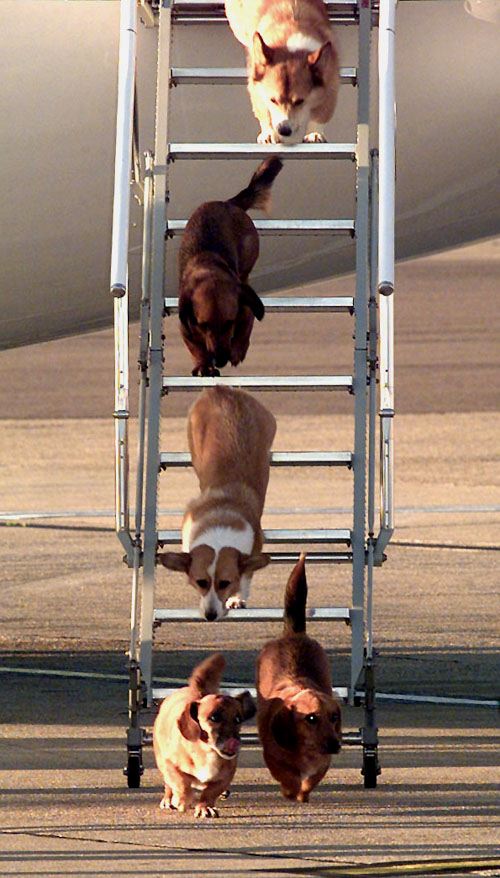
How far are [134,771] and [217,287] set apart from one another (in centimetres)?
200

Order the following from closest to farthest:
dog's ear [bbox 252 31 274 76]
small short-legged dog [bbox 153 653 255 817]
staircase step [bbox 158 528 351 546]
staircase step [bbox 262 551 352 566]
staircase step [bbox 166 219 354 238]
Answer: small short-legged dog [bbox 153 653 255 817] → staircase step [bbox 158 528 351 546] → dog's ear [bbox 252 31 274 76] → staircase step [bbox 262 551 352 566] → staircase step [bbox 166 219 354 238]

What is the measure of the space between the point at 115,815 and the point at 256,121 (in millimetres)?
3611

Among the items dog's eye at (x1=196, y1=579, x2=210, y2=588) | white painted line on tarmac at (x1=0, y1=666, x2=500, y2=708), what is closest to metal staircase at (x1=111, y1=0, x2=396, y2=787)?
dog's eye at (x1=196, y1=579, x2=210, y2=588)

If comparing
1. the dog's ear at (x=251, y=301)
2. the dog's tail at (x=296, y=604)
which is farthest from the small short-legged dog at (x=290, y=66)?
the dog's tail at (x=296, y=604)

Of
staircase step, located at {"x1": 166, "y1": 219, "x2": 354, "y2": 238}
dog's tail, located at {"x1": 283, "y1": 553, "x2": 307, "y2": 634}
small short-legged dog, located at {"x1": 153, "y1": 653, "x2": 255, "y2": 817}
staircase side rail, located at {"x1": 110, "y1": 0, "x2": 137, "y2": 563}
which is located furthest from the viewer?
staircase step, located at {"x1": 166, "y1": 219, "x2": 354, "y2": 238}

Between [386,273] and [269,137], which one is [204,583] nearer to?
[386,273]

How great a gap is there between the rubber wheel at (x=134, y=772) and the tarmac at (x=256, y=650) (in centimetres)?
7

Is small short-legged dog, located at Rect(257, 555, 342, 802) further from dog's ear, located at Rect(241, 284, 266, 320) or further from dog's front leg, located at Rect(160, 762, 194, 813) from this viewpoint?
dog's ear, located at Rect(241, 284, 266, 320)

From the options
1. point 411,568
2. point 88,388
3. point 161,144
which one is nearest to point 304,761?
point 161,144

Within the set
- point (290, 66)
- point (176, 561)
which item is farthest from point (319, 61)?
point (176, 561)

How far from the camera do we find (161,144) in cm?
803

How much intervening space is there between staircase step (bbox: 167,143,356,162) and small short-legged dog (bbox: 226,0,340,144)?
5cm

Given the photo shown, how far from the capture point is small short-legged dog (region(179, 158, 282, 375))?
25.0 feet

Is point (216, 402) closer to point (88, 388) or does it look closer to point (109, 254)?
point (109, 254)
